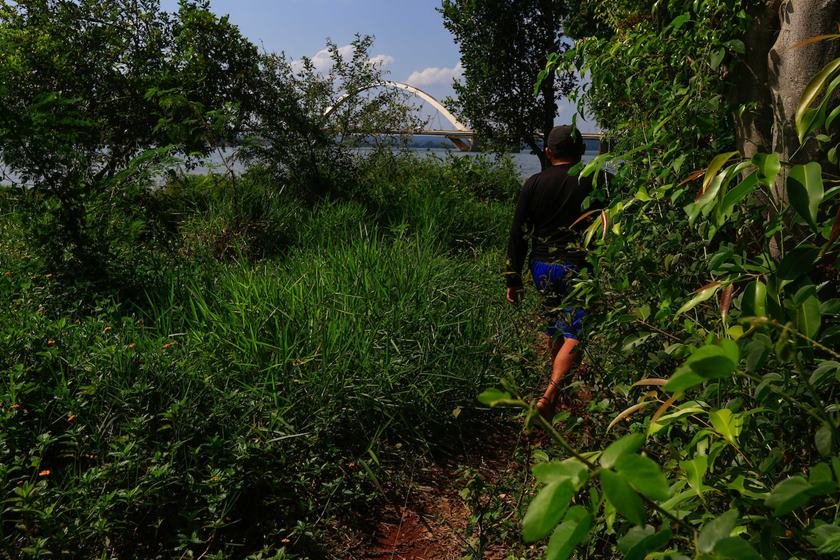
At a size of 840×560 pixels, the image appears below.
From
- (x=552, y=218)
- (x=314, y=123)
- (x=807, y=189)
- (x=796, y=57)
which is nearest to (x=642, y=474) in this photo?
(x=807, y=189)

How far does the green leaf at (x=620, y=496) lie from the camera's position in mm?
645

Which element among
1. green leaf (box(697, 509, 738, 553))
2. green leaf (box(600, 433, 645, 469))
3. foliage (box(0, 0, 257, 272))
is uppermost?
foliage (box(0, 0, 257, 272))

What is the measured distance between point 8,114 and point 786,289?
4.67m

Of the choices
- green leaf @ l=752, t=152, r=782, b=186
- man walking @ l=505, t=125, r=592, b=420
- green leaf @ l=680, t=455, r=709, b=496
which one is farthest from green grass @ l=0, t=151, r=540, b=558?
green leaf @ l=752, t=152, r=782, b=186

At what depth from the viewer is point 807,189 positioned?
2.83 ft

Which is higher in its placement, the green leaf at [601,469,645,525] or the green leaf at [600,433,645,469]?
the green leaf at [600,433,645,469]

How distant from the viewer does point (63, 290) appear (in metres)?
4.16

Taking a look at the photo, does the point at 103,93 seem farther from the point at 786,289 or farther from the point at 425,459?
the point at 786,289

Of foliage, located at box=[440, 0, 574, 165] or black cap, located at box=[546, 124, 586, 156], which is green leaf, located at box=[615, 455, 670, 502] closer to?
black cap, located at box=[546, 124, 586, 156]

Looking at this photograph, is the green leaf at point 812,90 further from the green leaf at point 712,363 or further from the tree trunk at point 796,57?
the tree trunk at point 796,57

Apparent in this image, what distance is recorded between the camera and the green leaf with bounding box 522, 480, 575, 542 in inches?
25.9

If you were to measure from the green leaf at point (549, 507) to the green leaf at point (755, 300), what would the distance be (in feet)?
1.77

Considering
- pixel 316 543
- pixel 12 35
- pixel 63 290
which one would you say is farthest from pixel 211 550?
pixel 12 35

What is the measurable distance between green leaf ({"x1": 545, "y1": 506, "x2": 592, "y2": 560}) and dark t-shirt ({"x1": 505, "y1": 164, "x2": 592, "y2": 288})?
3.07 meters
